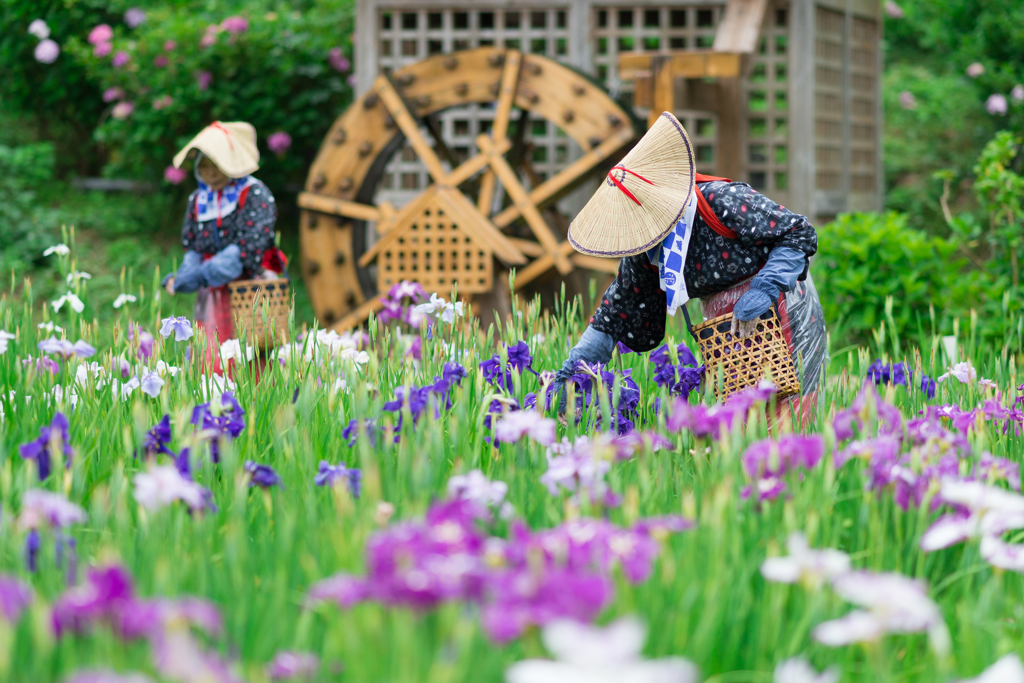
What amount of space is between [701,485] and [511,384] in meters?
0.79

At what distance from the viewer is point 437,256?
6.00m

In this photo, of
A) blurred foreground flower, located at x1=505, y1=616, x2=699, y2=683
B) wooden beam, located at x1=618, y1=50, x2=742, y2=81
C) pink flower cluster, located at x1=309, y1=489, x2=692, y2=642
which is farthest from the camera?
wooden beam, located at x1=618, y1=50, x2=742, y2=81

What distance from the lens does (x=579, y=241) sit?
8.59 feet

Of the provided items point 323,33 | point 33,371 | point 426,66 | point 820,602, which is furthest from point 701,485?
point 323,33

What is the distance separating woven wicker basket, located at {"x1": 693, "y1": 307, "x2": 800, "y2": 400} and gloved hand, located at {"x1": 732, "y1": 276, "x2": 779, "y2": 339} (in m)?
0.03

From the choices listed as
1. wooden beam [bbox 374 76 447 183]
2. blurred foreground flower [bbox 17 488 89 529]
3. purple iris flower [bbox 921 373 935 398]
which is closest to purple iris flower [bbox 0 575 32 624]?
blurred foreground flower [bbox 17 488 89 529]

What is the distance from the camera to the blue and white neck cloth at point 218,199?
4176 millimetres

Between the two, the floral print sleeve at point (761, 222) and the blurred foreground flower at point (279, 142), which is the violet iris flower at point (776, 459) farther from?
the blurred foreground flower at point (279, 142)

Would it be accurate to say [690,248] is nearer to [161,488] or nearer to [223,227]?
[161,488]

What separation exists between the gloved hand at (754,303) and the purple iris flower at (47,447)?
1.55m

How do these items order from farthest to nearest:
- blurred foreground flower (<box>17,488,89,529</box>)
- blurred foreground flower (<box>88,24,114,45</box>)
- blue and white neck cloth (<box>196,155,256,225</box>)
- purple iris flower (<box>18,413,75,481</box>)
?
blurred foreground flower (<box>88,24,114,45</box>) < blue and white neck cloth (<box>196,155,256,225</box>) < purple iris flower (<box>18,413,75,481</box>) < blurred foreground flower (<box>17,488,89,529</box>)

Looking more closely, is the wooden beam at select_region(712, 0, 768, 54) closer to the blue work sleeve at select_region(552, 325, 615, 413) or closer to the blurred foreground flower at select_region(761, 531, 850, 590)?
the blue work sleeve at select_region(552, 325, 615, 413)

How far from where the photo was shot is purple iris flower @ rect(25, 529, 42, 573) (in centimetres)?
154

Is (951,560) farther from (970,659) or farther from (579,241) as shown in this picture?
(579,241)
